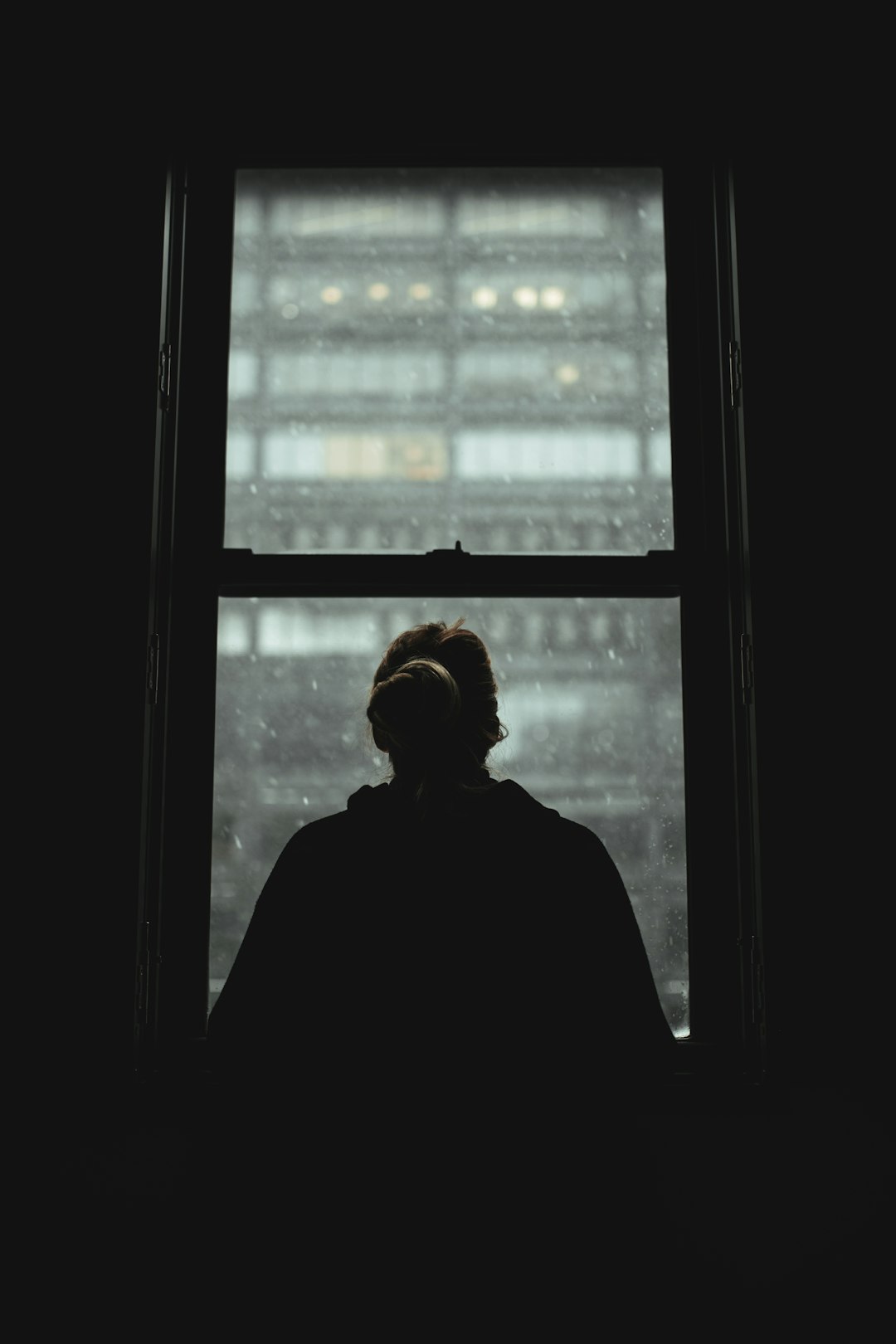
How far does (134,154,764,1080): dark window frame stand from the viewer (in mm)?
1707

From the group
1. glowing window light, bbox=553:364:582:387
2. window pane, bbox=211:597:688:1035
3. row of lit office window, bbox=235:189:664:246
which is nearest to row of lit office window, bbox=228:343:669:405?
glowing window light, bbox=553:364:582:387

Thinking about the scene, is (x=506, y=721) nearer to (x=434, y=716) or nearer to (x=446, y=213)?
(x=434, y=716)

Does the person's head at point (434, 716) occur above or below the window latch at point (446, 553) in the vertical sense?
below

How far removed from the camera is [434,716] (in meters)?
1.32

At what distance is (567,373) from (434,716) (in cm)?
92

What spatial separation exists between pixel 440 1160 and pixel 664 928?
2.37ft

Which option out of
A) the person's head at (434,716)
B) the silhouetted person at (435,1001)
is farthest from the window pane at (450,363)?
the silhouetted person at (435,1001)

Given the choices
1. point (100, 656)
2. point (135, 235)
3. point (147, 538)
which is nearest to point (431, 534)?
point (147, 538)

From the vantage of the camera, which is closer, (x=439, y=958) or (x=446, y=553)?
(x=439, y=958)

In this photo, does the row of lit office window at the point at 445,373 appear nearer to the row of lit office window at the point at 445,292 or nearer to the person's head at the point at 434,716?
the row of lit office window at the point at 445,292

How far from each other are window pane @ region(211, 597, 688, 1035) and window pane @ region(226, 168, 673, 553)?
0.45ft

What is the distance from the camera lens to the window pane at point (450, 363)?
73.4 inches

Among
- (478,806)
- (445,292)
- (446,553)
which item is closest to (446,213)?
(445,292)

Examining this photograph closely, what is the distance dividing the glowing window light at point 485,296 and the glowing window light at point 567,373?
0.62ft
